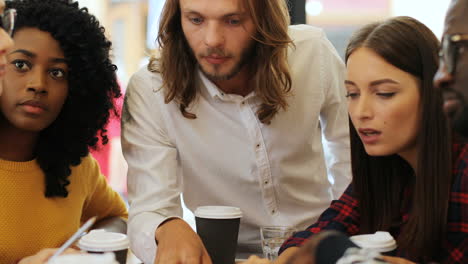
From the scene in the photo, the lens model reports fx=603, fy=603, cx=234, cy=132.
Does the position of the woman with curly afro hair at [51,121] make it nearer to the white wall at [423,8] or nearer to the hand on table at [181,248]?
the hand on table at [181,248]

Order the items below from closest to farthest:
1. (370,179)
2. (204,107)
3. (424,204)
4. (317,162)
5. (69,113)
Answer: (424,204), (370,179), (69,113), (204,107), (317,162)

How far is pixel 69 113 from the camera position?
1.93m

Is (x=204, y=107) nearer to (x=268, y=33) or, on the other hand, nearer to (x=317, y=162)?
(x=268, y=33)

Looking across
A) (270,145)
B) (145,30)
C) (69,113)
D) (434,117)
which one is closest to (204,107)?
(270,145)

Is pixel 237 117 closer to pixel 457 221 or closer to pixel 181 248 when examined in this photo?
pixel 181 248

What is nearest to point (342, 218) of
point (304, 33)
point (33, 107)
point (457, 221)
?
point (457, 221)

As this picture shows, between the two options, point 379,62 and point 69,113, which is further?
point 69,113

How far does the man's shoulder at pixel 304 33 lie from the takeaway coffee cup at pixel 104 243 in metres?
1.12

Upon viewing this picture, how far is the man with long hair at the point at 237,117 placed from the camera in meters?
1.91

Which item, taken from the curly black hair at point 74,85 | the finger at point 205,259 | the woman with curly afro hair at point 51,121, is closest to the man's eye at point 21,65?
the woman with curly afro hair at point 51,121

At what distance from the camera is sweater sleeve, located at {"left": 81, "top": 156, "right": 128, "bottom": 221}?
6.72ft

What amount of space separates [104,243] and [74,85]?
0.68 m

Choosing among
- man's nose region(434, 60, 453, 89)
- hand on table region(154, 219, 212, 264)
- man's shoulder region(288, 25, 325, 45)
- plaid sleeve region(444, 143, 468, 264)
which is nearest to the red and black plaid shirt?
plaid sleeve region(444, 143, 468, 264)

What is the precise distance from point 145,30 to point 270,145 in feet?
8.69
